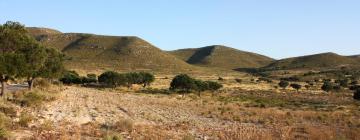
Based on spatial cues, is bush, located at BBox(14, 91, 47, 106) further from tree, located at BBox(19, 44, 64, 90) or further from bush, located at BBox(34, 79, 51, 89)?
bush, located at BBox(34, 79, 51, 89)

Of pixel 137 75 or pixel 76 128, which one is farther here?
pixel 137 75

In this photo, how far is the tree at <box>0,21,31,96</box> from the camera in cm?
3707

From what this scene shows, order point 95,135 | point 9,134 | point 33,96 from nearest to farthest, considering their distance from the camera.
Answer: point 9,134, point 95,135, point 33,96

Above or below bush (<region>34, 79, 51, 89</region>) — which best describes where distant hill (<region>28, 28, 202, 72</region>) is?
above

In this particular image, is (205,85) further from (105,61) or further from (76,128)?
(105,61)

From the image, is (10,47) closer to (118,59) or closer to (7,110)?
(7,110)

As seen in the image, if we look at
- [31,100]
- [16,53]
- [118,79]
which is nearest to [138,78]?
[118,79]

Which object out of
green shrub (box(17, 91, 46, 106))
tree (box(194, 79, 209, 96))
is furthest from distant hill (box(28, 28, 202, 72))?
green shrub (box(17, 91, 46, 106))

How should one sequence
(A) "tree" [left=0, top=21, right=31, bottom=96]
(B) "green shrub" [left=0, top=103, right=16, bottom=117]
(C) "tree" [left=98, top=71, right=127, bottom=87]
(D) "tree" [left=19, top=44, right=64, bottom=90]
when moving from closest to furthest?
(B) "green shrub" [left=0, top=103, right=16, bottom=117], (A) "tree" [left=0, top=21, right=31, bottom=96], (D) "tree" [left=19, top=44, right=64, bottom=90], (C) "tree" [left=98, top=71, right=127, bottom=87]

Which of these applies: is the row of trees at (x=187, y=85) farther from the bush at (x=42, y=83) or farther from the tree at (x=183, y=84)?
the bush at (x=42, y=83)

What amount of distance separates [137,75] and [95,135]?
6996 centimetres

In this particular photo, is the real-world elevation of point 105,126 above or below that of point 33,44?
below

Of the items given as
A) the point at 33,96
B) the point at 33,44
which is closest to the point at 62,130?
the point at 33,96

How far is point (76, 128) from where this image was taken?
22.5 m
